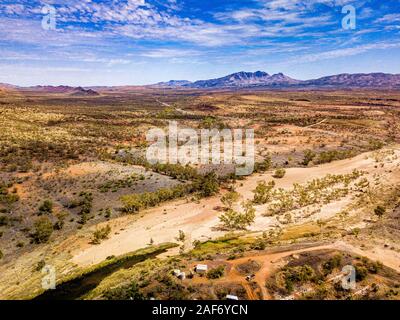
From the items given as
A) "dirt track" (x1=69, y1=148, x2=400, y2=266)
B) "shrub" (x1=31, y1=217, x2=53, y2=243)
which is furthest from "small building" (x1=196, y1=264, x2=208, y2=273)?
"shrub" (x1=31, y1=217, x2=53, y2=243)

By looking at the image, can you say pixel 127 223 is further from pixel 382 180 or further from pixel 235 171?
pixel 382 180

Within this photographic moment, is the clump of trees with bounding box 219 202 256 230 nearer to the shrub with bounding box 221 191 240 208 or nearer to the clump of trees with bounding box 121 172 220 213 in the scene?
the shrub with bounding box 221 191 240 208

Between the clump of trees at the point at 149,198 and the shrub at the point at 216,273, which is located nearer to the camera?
the shrub at the point at 216,273

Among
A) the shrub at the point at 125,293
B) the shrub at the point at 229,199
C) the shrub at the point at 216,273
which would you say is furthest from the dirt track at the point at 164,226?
the shrub at the point at 216,273

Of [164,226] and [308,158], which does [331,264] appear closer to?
[164,226]

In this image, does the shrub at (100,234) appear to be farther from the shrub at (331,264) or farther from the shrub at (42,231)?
the shrub at (331,264)
